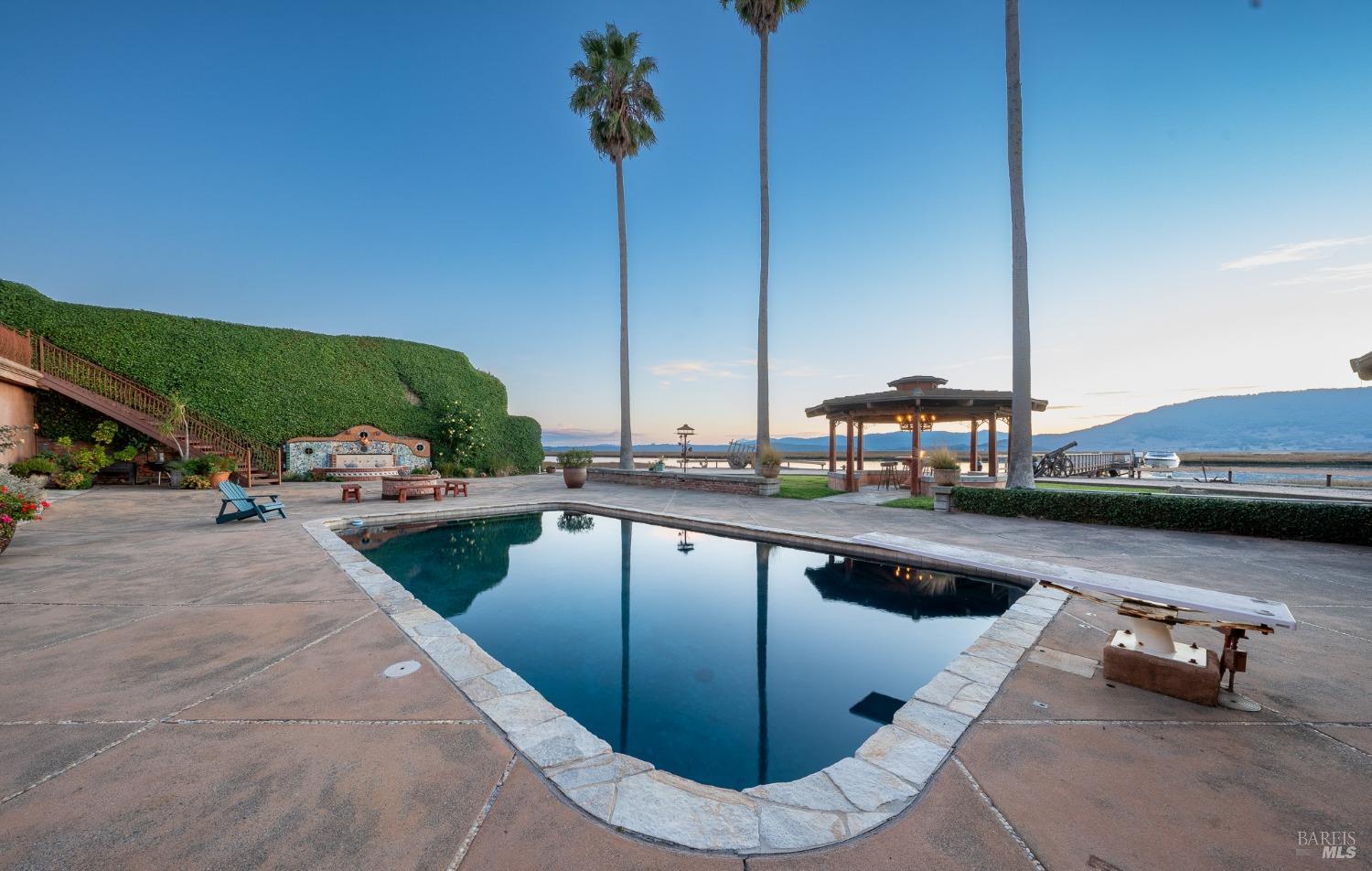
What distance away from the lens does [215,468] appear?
1446 cm

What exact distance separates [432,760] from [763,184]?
16.3m

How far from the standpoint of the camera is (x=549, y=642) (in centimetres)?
480

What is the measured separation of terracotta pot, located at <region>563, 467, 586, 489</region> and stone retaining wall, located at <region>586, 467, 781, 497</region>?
164 cm

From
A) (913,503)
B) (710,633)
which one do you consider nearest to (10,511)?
(710,633)

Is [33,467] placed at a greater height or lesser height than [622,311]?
lesser

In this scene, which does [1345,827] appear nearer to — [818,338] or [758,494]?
[758,494]

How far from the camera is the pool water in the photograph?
3.35m

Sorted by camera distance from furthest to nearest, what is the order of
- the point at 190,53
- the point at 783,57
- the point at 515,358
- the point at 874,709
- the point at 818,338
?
the point at 515,358 → the point at 818,338 → the point at 783,57 → the point at 190,53 → the point at 874,709

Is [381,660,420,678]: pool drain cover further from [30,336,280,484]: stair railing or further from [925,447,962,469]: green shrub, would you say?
[30,336,280,484]: stair railing

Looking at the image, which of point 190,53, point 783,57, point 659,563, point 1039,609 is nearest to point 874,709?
point 1039,609

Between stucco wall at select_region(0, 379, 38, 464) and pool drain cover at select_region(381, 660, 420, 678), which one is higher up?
stucco wall at select_region(0, 379, 38, 464)

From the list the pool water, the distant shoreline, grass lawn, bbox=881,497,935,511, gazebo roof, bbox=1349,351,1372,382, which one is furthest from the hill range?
gazebo roof, bbox=1349,351,1372,382

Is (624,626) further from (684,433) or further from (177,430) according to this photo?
(177,430)

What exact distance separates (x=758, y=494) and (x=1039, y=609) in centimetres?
905
